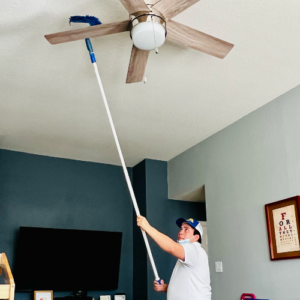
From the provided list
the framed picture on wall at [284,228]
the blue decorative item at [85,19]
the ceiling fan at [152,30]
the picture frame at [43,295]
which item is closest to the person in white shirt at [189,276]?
the framed picture on wall at [284,228]

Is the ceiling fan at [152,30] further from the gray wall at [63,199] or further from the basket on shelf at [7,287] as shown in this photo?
the gray wall at [63,199]

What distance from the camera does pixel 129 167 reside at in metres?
5.54

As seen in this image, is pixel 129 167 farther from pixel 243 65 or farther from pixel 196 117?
pixel 243 65

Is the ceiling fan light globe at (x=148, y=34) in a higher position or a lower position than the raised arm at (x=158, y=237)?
higher

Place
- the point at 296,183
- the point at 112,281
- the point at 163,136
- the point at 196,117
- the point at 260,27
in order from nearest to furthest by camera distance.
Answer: the point at 260,27 → the point at 296,183 → the point at 196,117 → the point at 163,136 → the point at 112,281

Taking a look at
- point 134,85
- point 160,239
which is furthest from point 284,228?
point 134,85

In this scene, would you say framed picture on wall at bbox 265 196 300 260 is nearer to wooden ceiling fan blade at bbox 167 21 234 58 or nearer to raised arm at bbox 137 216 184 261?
raised arm at bbox 137 216 184 261

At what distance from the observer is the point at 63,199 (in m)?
4.89

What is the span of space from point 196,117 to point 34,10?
79.5 inches

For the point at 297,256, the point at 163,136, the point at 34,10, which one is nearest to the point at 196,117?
the point at 163,136

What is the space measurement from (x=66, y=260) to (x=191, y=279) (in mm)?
2255

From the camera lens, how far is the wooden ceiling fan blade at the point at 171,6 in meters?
2.01

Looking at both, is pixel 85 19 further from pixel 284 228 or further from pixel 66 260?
pixel 66 260

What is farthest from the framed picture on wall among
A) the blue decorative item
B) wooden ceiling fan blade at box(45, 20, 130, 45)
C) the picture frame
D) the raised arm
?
the picture frame
